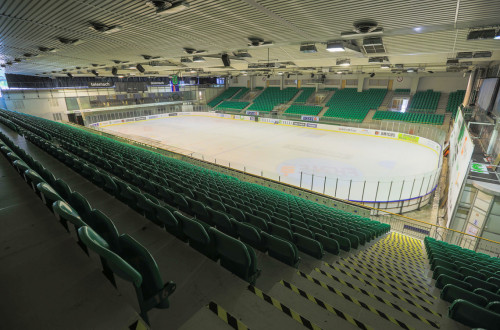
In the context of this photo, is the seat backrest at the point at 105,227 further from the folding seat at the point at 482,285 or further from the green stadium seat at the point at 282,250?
the folding seat at the point at 482,285

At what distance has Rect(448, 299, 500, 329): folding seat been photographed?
250 centimetres

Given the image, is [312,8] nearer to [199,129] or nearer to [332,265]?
[332,265]

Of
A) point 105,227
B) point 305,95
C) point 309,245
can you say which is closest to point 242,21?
point 309,245

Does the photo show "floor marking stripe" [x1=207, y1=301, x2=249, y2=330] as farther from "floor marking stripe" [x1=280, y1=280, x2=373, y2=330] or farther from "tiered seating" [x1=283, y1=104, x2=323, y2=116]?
"tiered seating" [x1=283, y1=104, x2=323, y2=116]

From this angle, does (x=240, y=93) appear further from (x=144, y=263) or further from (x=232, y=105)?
(x=144, y=263)

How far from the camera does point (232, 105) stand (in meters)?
43.8

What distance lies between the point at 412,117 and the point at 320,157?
1698cm

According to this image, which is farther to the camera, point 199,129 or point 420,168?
point 199,129

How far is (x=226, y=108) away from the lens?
43.5 metres

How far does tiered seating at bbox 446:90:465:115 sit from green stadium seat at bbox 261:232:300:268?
32932mm

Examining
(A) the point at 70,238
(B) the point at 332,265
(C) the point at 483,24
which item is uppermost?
(C) the point at 483,24

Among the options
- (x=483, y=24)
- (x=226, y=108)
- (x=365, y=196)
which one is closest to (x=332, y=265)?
(x=483, y=24)

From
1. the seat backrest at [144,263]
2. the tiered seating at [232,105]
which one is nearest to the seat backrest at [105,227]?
the seat backrest at [144,263]

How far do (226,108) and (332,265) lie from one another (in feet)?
137
